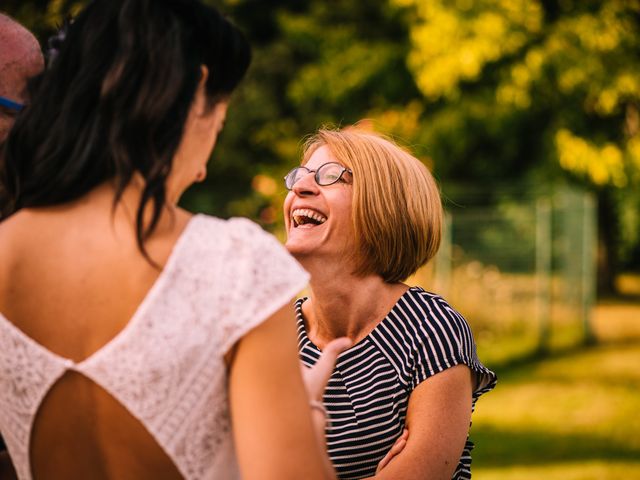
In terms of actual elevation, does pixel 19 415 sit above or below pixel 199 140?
below

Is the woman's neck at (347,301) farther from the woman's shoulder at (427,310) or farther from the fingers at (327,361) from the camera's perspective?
the fingers at (327,361)

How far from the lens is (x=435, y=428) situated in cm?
Answer: 238

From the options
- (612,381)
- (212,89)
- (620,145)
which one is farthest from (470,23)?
(212,89)

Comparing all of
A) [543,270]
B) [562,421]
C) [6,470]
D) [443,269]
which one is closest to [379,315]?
[6,470]

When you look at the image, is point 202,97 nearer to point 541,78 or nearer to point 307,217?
point 307,217

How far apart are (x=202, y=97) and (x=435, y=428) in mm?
1214

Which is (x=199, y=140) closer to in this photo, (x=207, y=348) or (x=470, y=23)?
(x=207, y=348)

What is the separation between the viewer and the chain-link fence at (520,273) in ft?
40.1

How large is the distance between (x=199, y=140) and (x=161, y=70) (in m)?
0.13

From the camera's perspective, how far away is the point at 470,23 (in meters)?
14.4

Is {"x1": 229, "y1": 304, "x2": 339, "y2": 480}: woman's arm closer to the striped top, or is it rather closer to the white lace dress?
the white lace dress

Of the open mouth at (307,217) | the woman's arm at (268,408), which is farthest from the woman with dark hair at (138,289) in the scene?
the open mouth at (307,217)

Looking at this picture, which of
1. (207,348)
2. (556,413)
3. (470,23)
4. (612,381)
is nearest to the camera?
(207,348)

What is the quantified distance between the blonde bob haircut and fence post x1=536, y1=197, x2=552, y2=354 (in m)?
10.5
